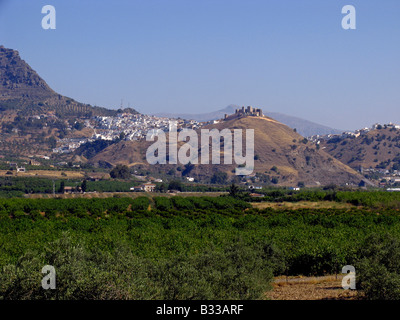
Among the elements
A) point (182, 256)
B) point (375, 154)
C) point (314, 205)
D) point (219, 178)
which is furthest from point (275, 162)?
point (182, 256)

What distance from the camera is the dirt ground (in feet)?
59.5

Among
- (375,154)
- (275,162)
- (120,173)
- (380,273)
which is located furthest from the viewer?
(375,154)

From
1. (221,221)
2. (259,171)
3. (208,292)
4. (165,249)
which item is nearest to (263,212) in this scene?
(221,221)

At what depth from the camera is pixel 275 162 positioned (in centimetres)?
16112

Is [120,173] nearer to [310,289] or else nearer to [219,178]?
[219,178]

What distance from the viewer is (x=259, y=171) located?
154 m

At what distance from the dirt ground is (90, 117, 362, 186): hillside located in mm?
123460

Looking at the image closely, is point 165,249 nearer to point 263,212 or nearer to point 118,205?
point 263,212

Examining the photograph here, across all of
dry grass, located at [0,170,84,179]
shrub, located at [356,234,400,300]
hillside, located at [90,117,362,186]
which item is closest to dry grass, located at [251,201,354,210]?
shrub, located at [356,234,400,300]

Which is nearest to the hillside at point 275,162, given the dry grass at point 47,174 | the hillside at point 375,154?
the hillside at point 375,154

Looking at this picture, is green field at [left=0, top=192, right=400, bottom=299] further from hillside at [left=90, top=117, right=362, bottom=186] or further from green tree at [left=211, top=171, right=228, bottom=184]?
hillside at [left=90, top=117, right=362, bottom=186]

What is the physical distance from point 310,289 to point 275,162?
142 m

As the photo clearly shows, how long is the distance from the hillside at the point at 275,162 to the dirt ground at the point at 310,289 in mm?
123460
